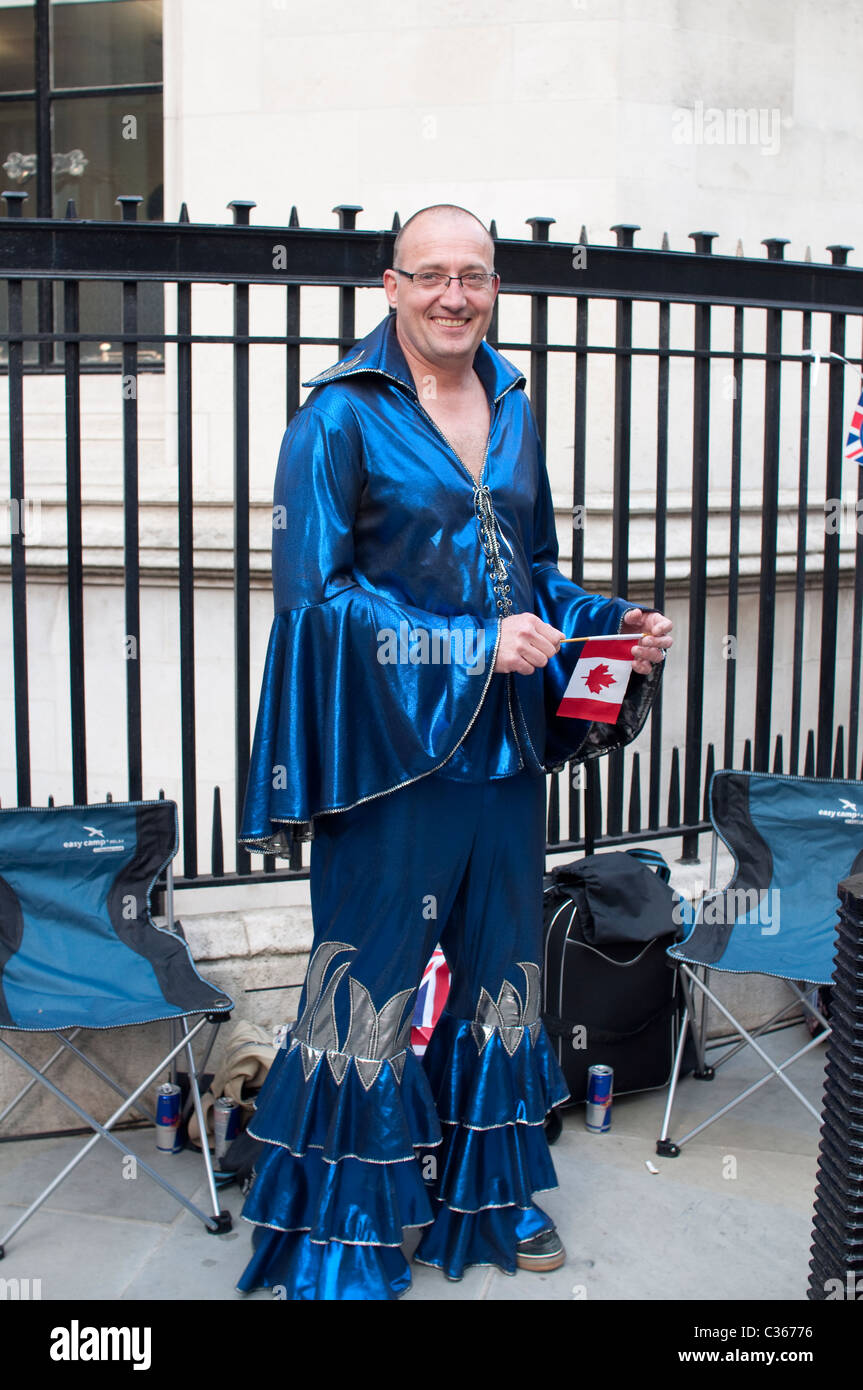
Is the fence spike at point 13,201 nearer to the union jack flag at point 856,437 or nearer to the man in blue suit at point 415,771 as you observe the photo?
the man in blue suit at point 415,771

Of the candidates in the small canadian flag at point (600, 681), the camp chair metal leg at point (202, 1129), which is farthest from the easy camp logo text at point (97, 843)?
the small canadian flag at point (600, 681)

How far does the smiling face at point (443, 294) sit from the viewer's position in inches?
107

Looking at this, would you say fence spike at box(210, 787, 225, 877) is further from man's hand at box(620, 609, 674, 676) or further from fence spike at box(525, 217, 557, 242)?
fence spike at box(525, 217, 557, 242)

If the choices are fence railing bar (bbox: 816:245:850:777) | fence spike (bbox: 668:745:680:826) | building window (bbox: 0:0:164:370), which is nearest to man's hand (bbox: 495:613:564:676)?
fence spike (bbox: 668:745:680:826)

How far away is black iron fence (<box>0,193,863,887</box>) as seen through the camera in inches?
145

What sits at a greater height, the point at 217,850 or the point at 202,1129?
the point at 217,850

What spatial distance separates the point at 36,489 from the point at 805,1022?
4.12m

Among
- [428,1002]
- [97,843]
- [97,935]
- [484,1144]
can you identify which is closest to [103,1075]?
[97,935]

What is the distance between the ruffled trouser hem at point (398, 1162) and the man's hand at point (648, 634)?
36.5 inches

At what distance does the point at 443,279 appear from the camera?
273 centimetres

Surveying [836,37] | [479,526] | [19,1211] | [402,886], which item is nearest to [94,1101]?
[19,1211]

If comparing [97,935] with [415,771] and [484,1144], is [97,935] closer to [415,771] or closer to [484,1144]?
[484,1144]

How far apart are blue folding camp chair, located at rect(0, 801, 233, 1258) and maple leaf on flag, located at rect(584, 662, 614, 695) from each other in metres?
1.24

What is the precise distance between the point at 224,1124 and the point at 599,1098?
108 centimetres
